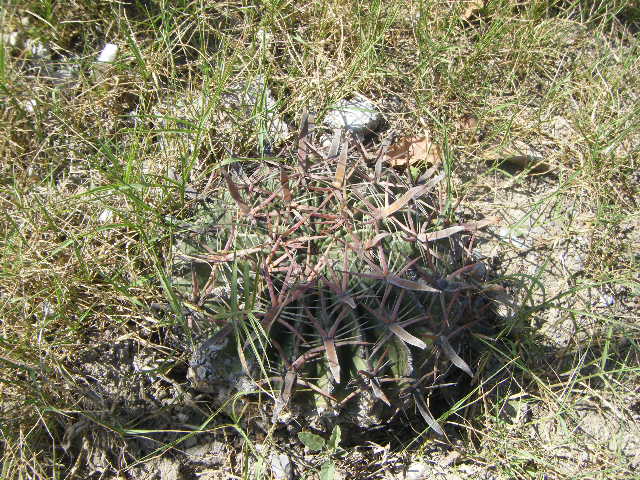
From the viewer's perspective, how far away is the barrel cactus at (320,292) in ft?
5.03

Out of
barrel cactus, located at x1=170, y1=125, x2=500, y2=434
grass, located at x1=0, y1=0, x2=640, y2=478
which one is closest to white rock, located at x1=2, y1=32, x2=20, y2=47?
grass, located at x1=0, y1=0, x2=640, y2=478

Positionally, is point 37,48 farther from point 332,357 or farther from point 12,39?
point 332,357

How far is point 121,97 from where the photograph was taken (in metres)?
2.43

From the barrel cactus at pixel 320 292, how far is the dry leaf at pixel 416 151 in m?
0.46

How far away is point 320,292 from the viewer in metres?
1.52

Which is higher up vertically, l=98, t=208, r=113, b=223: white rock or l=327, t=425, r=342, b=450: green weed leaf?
l=98, t=208, r=113, b=223: white rock

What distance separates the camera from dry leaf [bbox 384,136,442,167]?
2253mm

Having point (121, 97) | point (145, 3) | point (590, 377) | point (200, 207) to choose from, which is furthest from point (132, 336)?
point (590, 377)

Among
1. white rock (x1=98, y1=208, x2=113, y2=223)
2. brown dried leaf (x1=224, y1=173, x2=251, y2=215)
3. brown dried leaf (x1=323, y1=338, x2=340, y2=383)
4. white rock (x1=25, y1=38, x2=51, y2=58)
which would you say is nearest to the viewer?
brown dried leaf (x1=323, y1=338, x2=340, y2=383)

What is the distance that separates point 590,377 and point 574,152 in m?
0.98

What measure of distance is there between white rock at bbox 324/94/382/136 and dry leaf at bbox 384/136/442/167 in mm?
139

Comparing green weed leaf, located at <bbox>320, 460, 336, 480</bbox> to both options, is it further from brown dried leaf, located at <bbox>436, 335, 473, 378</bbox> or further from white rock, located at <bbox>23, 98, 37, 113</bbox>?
white rock, located at <bbox>23, 98, 37, 113</bbox>

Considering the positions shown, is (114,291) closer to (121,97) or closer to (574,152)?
(121,97)

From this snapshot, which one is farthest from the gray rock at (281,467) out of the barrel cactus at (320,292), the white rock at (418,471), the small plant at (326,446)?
the white rock at (418,471)
